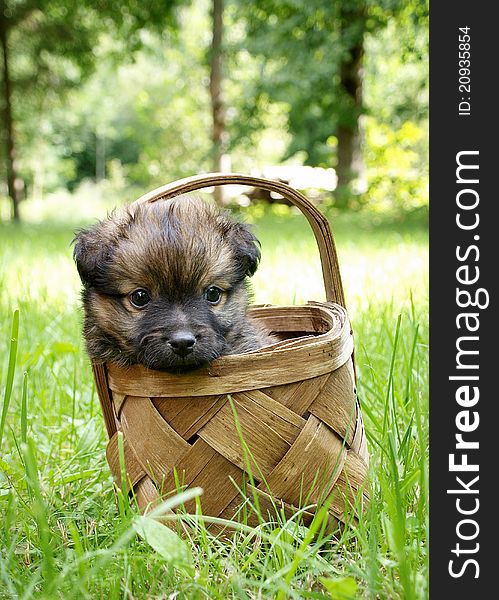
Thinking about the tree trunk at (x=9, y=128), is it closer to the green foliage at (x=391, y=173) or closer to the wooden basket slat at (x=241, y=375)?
the green foliage at (x=391, y=173)

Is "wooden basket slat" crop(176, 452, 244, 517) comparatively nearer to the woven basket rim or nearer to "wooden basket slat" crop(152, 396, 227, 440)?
"wooden basket slat" crop(152, 396, 227, 440)

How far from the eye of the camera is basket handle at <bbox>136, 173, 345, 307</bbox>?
266 centimetres

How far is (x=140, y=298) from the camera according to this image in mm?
2500

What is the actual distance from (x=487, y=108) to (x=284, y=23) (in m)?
13.8

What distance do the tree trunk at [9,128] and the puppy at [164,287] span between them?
16.8m

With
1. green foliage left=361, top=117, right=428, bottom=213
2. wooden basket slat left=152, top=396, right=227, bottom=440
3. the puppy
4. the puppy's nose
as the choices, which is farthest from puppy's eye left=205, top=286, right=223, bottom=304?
green foliage left=361, top=117, right=428, bottom=213

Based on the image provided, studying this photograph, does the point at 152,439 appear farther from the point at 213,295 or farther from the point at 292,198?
the point at 292,198

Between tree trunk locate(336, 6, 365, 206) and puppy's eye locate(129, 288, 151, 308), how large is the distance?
1312 centimetres

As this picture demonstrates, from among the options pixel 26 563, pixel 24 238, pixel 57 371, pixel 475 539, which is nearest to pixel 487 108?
pixel 475 539

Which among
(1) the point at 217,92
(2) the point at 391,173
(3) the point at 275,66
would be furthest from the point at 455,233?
(3) the point at 275,66

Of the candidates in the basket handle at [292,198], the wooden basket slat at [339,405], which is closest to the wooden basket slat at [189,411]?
the wooden basket slat at [339,405]

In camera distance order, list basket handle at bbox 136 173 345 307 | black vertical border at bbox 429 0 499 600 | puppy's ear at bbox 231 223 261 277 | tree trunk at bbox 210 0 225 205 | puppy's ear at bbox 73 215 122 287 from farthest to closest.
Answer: tree trunk at bbox 210 0 225 205 < puppy's ear at bbox 231 223 261 277 < basket handle at bbox 136 173 345 307 < puppy's ear at bbox 73 215 122 287 < black vertical border at bbox 429 0 499 600

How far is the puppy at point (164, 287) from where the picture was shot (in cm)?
235

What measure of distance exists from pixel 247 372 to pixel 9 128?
1772cm
